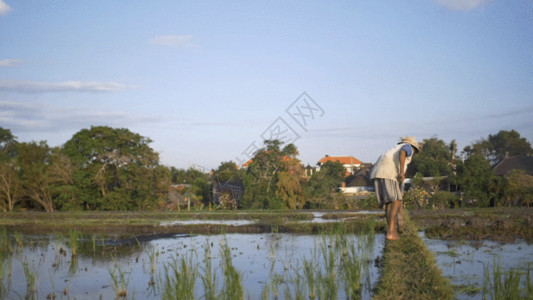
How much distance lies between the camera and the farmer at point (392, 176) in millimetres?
5953

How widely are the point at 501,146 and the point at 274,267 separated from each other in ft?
190

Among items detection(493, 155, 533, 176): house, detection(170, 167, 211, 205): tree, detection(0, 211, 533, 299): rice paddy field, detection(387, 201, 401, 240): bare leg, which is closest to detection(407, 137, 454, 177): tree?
detection(493, 155, 533, 176): house

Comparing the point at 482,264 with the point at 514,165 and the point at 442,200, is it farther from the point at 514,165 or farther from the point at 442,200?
the point at 514,165

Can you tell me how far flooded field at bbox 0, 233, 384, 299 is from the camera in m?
4.57

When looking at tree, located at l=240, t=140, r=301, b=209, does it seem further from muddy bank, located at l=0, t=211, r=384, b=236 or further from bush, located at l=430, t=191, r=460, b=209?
bush, located at l=430, t=191, r=460, b=209

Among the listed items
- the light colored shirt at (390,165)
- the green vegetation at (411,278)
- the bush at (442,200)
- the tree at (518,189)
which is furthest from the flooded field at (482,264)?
the tree at (518,189)

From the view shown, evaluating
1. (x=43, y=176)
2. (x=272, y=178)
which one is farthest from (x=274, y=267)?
(x=43, y=176)

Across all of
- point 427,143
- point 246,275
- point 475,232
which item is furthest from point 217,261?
point 427,143

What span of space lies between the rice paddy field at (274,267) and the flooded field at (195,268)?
1cm

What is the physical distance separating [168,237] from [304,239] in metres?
3.14

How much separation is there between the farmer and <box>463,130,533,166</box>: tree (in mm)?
51841

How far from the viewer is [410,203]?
Result: 19.4 m

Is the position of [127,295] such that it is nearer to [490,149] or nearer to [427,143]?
[427,143]

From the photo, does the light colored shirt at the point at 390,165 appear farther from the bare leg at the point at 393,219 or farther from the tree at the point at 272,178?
the tree at the point at 272,178
